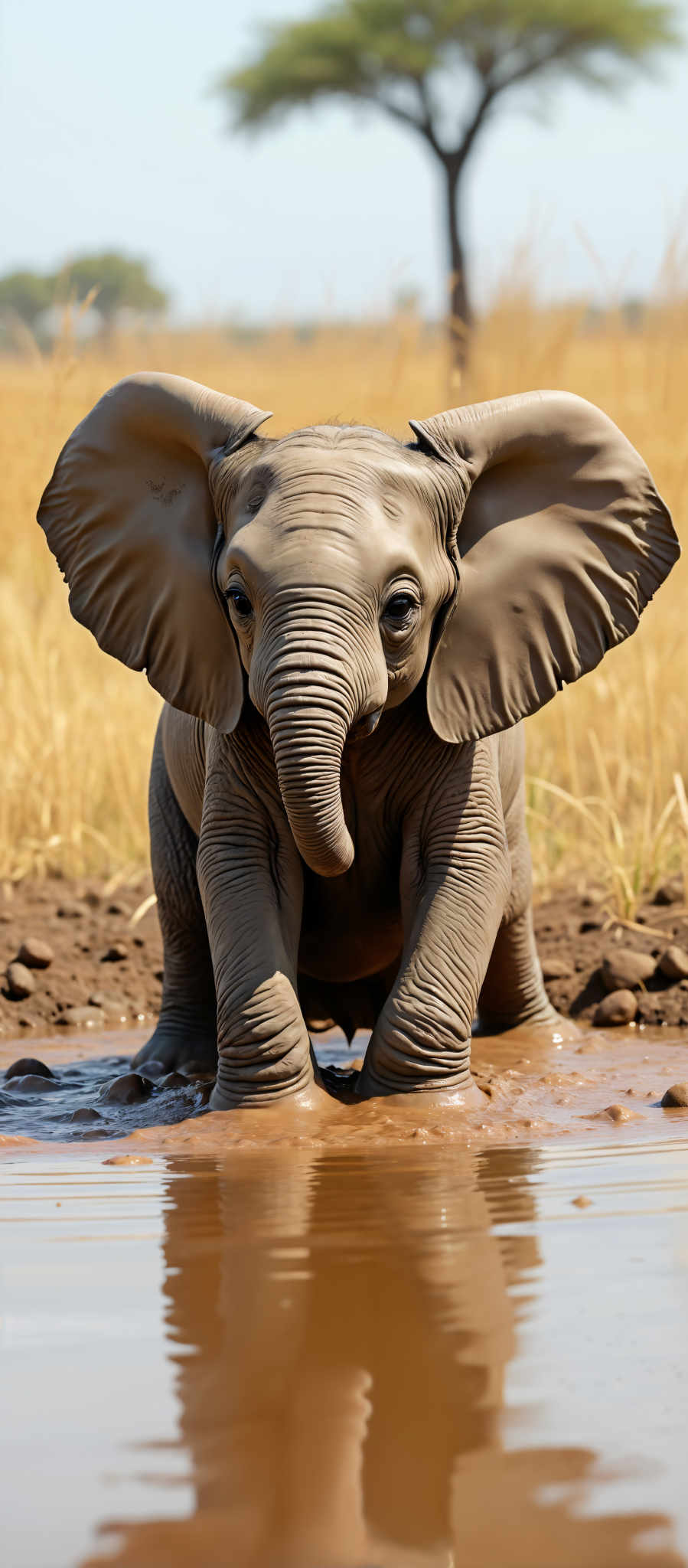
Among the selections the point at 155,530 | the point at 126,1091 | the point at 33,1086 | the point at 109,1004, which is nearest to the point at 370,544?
the point at 155,530

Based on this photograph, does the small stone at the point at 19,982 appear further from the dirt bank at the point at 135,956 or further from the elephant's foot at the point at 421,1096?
the elephant's foot at the point at 421,1096

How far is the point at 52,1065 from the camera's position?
18.2 ft

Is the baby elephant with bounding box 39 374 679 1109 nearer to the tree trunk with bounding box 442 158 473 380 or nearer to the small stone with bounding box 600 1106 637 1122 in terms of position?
the small stone with bounding box 600 1106 637 1122

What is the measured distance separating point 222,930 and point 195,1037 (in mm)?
1247

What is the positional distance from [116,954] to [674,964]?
2028 millimetres

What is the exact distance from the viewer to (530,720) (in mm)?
7742

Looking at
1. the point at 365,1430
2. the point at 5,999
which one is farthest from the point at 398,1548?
the point at 5,999

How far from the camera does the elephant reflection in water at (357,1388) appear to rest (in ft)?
6.05

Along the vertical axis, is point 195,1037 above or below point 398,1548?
below

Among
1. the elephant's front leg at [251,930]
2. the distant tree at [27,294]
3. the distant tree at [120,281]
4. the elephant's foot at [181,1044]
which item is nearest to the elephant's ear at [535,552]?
the elephant's front leg at [251,930]

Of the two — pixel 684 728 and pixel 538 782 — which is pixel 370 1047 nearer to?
pixel 538 782

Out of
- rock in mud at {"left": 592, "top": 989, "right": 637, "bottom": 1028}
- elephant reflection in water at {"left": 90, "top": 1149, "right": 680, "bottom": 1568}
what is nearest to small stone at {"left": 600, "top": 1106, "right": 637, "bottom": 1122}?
elephant reflection in water at {"left": 90, "top": 1149, "right": 680, "bottom": 1568}

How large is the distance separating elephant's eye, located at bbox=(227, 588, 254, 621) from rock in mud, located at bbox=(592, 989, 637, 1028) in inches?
90.5

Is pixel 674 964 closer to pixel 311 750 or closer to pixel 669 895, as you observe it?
pixel 669 895
